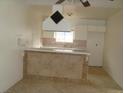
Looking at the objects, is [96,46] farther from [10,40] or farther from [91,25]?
[10,40]

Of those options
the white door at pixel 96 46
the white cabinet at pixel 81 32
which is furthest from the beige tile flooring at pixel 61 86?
the white cabinet at pixel 81 32

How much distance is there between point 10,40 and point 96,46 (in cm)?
507

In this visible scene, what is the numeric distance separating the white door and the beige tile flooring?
276cm

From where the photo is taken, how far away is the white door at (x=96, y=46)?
876 cm

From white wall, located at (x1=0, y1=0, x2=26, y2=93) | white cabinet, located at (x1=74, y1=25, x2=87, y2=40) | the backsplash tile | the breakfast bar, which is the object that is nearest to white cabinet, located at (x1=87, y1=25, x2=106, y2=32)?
white cabinet, located at (x1=74, y1=25, x2=87, y2=40)

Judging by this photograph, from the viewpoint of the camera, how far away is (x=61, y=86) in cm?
520

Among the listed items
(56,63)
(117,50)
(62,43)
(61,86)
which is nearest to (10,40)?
(56,63)

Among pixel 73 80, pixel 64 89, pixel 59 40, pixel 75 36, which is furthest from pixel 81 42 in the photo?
pixel 64 89

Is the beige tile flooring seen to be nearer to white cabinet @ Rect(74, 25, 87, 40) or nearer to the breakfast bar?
the breakfast bar

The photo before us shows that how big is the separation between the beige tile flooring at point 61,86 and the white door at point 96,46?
2762 millimetres

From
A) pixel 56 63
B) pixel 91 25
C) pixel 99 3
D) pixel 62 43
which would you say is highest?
pixel 99 3

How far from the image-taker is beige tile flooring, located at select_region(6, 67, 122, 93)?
15.7 ft

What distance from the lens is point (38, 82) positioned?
5.51m

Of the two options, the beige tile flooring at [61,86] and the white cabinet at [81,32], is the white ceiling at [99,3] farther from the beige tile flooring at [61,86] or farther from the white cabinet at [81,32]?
the white cabinet at [81,32]
